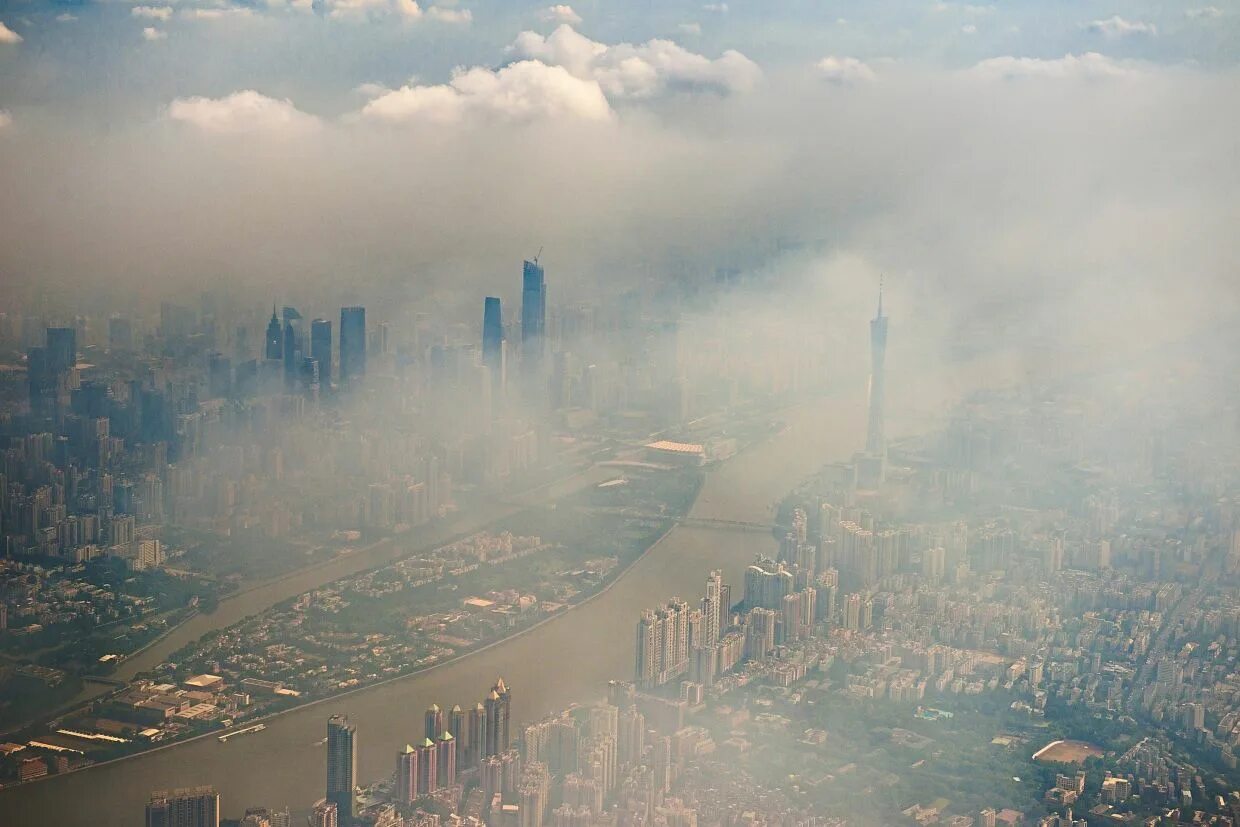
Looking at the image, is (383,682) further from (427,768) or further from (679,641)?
(679,641)

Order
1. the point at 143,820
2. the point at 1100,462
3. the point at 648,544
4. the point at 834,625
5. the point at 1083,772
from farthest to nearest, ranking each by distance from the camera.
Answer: the point at 1100,462
the point at 648,544
the point at 834,625
the point at 1083,772
the point at 143,820

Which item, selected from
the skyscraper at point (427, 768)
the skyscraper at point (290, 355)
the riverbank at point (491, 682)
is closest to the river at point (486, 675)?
the riverbank at point (491, 682)

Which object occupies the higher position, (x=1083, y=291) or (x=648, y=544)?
(x=1083, y=291)

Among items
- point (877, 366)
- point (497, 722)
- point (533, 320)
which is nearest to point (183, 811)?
point (497, 722)

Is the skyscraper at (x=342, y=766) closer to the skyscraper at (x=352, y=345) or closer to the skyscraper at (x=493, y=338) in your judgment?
the skyscraper at (x=352, y=345)

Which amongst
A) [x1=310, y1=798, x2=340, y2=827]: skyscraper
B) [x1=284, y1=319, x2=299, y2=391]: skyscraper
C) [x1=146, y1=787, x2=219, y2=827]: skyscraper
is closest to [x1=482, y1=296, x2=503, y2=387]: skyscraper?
[x1=284, y1=319, x2=299, y2=391]: skyscraper

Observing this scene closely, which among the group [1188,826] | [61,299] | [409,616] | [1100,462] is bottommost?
[1188,826]

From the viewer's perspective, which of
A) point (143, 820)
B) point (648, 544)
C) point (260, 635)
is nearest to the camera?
point (143, 820)

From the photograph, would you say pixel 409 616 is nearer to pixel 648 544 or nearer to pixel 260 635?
pixel 260 635

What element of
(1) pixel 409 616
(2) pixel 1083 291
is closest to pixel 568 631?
(1) pixel 409 616
